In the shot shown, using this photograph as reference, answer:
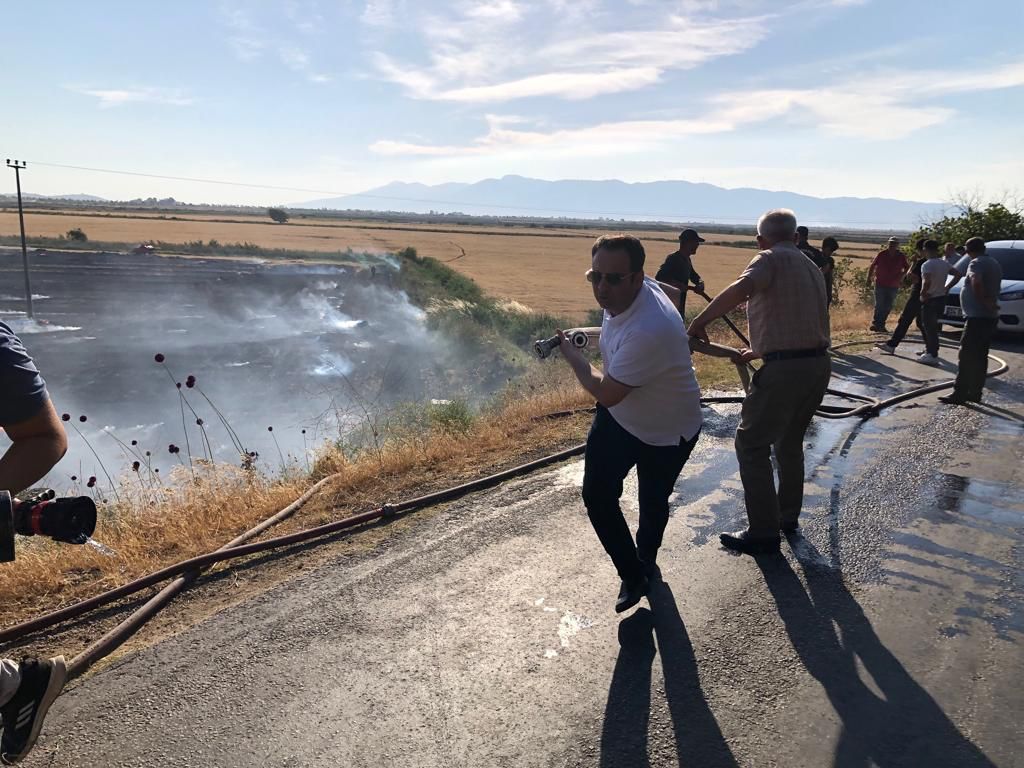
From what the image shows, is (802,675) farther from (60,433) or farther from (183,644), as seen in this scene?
(60,433)

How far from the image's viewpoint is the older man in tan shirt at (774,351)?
416 centimetres

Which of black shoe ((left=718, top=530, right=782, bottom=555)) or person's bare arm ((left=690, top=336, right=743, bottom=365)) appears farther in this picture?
person's bare arm ((left=690, top=336, right=743, bottom=365))

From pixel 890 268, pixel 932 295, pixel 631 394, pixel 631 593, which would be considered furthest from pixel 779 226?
pixel 890 268

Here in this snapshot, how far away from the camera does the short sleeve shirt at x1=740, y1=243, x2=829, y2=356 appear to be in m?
4.13

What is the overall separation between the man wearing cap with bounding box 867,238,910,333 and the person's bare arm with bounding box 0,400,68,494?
14.8m

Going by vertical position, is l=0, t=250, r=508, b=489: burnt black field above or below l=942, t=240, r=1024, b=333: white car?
below

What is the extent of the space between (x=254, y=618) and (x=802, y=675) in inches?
105

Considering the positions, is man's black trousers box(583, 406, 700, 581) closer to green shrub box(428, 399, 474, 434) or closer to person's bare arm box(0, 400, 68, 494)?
person's bare arm box(0, 400, 68, 494)

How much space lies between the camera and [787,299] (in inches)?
164

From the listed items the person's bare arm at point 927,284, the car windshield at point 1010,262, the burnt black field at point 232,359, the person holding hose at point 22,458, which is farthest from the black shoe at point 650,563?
the car windshield at point 1010,262

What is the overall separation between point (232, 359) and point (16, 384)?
2310 centimetres

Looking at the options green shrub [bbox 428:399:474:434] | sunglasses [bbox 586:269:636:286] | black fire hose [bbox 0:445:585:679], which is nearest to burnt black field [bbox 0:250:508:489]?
green shrub [bbox 428:399:474:434]

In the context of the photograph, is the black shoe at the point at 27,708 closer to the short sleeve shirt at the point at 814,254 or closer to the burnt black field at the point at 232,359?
the burnt black field at the point at 232,359

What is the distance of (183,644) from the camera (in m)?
3.40
